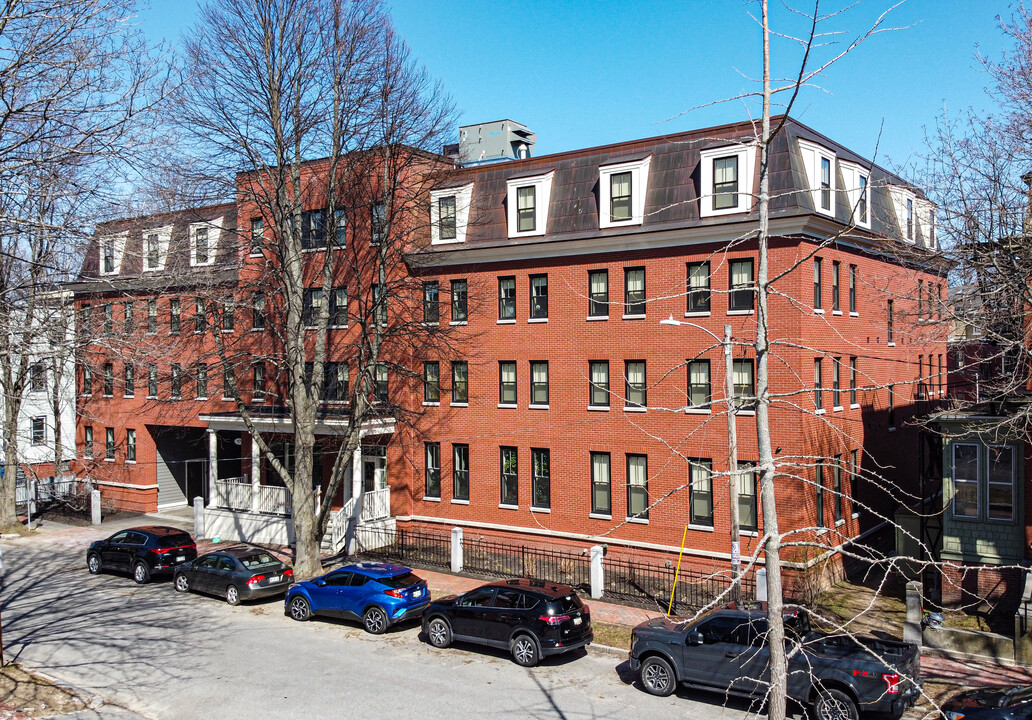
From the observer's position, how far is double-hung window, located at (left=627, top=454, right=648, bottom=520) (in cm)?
2558

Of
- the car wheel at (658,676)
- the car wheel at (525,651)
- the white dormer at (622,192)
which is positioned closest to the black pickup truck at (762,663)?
the car wheel at (658,676)

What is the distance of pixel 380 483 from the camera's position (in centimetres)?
3119

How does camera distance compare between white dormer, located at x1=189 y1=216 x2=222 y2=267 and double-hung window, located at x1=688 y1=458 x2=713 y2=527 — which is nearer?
white dormer, located at x1=189 y1=216 x2=222 y2=267

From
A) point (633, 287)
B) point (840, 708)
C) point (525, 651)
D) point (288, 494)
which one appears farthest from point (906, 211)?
point (288, 494)

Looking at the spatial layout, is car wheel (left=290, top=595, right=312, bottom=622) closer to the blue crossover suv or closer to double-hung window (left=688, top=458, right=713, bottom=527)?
the blue crossover suv

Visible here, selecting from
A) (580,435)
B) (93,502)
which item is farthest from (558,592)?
(93,502)

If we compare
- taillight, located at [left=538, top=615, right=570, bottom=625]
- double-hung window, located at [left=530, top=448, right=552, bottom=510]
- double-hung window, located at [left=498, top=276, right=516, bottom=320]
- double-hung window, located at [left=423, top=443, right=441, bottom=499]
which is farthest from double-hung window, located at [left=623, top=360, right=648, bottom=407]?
taillight, located at [left=538, top=615, right=570, bottom=625]

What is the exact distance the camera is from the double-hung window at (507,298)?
28438mm

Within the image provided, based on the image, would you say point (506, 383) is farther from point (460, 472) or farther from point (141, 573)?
point (141, 573)

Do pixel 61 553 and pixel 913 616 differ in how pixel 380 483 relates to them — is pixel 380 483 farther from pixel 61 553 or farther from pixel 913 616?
pixel 913 616

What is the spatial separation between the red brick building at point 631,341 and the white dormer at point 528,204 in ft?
0.26

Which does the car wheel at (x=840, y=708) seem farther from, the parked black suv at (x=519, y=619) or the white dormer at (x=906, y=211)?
the white dormer at (x=906, y=211)

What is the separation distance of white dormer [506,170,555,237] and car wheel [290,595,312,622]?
14106 millimetres

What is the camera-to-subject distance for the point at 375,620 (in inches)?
784
